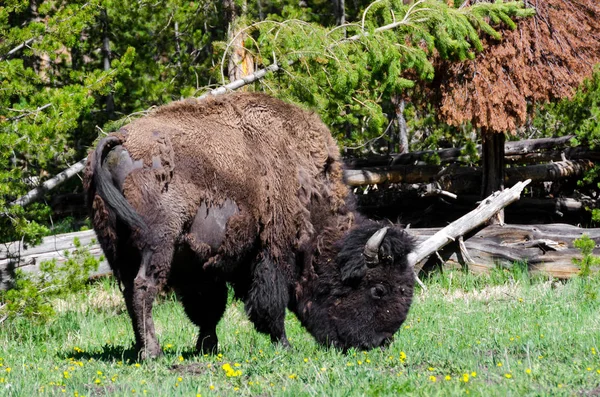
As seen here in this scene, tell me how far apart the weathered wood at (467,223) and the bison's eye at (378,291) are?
11.6 feet

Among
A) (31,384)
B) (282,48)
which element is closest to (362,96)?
(282,48)

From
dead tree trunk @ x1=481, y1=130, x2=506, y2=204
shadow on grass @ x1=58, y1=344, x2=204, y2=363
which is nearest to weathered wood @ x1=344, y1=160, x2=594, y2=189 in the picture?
dead tree trunk @ x1=481, y1=130, x2=506, y2=204

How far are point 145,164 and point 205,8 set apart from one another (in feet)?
25.0

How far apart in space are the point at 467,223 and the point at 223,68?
13.9 ft

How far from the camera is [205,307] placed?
24.2 ft

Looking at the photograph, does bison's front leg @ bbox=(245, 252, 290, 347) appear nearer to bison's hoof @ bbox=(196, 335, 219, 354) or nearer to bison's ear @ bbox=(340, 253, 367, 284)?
bison's hoof @ bbox=(196, 335, 219, 354)

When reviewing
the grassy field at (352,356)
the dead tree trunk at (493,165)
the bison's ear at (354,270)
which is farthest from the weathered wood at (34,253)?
the dead tree trunk at (493,165)

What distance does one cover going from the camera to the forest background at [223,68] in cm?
862

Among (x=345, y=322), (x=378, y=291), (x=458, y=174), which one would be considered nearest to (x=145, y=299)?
(x=345, y=322)

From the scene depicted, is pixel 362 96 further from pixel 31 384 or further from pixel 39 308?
pixel 31 384

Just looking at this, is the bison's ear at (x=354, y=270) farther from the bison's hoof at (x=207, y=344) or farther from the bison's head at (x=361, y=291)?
the bison's hoof at (x=207, y=344)

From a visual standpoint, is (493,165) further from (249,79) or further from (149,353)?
(149,353)

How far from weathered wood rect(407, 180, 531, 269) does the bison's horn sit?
3562 mm

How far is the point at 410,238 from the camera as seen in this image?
7363 mm
